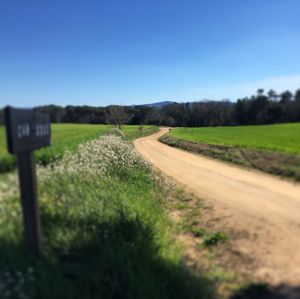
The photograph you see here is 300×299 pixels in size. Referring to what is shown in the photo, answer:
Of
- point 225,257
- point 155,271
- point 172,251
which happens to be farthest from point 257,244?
point 155,271

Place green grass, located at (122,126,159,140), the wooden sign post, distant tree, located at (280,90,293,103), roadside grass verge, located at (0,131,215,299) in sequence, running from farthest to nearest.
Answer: green grass, located at (122,126,159,140), distant tree, located at (280,90,293,103), the wooden sign post, roadside grass verge, located at (0,131,215,299)

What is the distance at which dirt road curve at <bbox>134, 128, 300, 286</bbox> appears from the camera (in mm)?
6977

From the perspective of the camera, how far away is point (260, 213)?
992 cm

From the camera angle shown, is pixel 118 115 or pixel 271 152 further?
pixel 118 115

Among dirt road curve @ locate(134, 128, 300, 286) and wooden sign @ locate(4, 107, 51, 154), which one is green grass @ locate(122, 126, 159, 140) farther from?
wooden sign @ locate(4, 107, 51, 154)

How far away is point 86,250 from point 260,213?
5188mm

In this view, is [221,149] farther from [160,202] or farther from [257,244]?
[257,244]

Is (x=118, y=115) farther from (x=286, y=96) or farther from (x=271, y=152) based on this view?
(x=286, y=96)

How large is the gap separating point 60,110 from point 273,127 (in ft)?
23.6

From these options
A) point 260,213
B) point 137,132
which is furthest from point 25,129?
point 137,132

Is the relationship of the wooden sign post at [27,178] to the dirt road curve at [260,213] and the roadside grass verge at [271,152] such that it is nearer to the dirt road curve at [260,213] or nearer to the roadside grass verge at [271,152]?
the dirt road curve at [260,213]

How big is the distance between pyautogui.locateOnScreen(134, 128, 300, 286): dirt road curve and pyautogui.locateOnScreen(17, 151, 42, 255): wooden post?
355cm

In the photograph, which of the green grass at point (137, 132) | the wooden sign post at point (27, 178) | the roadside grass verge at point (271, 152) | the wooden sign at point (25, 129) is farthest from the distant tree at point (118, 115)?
the wooden sign post at point (27, 178)

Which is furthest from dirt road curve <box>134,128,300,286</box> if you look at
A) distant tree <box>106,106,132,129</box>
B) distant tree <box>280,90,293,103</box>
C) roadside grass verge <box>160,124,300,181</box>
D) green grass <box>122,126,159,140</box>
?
distant tree <box>106,106,132,129</box>
